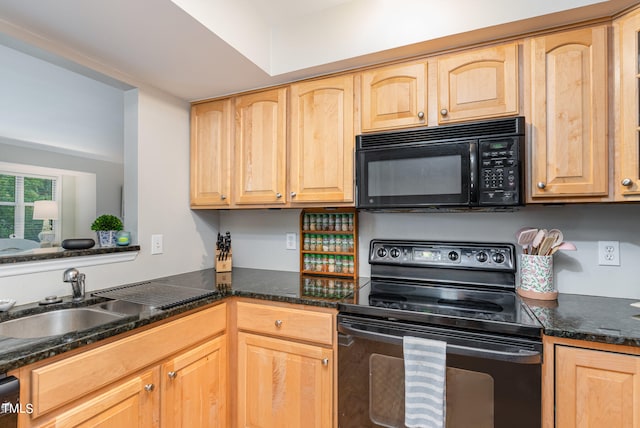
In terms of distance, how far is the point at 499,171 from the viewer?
1.37m

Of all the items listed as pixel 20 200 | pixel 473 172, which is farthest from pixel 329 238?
pixel 20 200

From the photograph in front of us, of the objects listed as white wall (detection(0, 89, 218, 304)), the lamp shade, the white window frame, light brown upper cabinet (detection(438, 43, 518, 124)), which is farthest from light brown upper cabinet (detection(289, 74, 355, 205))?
the white window frame

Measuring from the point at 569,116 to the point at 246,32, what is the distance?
5.02 feet

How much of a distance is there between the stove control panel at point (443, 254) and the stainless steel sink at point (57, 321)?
134 centimetres

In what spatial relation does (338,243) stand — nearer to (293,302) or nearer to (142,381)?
(293,302)

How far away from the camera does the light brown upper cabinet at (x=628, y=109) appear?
1.22 meters

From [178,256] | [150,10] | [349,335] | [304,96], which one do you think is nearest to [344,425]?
[349,335]

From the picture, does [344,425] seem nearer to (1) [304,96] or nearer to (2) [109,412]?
(2) [109,412]

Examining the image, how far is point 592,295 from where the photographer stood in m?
1.53

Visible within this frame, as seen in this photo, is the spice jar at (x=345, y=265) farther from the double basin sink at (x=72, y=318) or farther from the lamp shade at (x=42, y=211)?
the lamp shade at (x=42, y=211)

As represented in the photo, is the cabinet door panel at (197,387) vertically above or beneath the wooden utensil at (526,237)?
beneath

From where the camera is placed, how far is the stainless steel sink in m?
1.26

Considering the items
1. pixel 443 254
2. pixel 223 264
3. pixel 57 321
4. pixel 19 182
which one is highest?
pixel 19 182

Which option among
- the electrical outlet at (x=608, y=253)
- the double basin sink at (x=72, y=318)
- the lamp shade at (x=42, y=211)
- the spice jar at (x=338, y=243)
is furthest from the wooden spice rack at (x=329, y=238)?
the lamp shade at (x=42, y=211)
